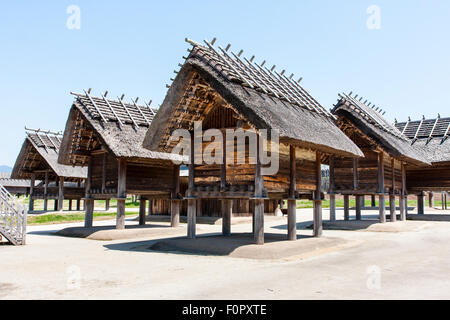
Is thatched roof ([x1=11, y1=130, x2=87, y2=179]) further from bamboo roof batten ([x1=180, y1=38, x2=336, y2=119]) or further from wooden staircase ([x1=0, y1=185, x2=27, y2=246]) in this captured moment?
bamboo roof batten ([x1=180, y1=38, x2=336, y2=119])

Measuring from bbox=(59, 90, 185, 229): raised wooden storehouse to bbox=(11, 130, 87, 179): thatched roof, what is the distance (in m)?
11.9

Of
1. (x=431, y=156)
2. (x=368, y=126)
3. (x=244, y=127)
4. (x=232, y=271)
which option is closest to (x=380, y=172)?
(x=368, y=126)

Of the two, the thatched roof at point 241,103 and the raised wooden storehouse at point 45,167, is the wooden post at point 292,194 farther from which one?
the raised wooden storehouse at point 45,167

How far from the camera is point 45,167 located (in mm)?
33219

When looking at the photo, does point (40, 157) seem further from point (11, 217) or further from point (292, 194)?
point (292, 194)

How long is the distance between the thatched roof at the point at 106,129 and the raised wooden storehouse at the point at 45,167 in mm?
12045

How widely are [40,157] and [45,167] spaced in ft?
4.49

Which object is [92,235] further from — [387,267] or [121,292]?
[387,267]

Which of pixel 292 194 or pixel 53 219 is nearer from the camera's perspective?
pixel 292 194

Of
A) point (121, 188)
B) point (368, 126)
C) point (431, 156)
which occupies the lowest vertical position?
point (121, 188)

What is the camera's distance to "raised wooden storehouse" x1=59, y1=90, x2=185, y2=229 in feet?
53.8

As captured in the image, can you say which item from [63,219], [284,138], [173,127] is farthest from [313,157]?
[63,219]
